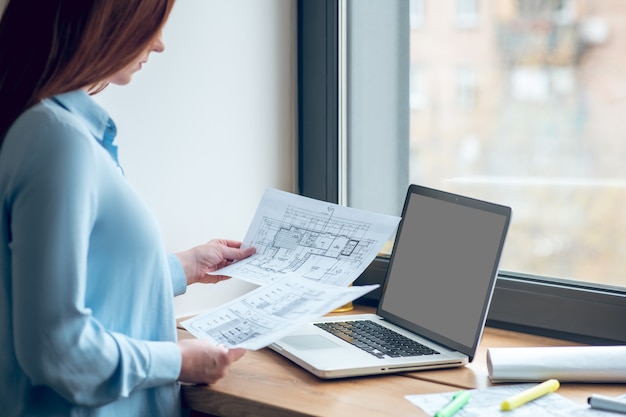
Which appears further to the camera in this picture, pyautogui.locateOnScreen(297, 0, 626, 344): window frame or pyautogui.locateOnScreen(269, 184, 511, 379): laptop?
pyautogui.locateOnScreen(297, 0, 626, 344): window frame

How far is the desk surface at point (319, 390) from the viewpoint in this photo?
1227 millimetres

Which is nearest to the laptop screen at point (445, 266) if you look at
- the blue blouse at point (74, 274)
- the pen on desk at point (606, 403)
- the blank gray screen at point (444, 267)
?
the blank gray screen at point (444, 267)

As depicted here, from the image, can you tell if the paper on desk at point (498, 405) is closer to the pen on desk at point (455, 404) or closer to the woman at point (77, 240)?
the pen on desk at point (455, 404)

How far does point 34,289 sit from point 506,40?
103 cm

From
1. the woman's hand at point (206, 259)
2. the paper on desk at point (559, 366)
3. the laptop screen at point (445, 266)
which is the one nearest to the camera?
Answer: the paper on desk at point (559, 366)

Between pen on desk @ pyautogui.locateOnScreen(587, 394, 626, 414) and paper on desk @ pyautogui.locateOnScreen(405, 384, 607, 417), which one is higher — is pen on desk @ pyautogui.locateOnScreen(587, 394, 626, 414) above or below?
above

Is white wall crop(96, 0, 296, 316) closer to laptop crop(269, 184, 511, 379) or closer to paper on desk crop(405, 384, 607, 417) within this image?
laptop crop(269, 184, 511, 379)

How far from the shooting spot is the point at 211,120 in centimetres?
181

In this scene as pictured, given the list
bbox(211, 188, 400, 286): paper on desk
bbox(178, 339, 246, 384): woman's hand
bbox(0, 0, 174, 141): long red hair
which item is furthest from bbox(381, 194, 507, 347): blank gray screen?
bbox(0, 0, 174, 141): long red hair

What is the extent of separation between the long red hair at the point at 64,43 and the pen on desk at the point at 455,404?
2.05 ft

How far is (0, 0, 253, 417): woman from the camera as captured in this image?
1109 millimetres

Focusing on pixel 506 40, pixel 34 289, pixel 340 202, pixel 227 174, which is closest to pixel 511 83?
pixel 506 40

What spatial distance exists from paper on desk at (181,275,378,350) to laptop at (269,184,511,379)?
89 millimetres

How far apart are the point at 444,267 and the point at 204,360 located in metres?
0.45
